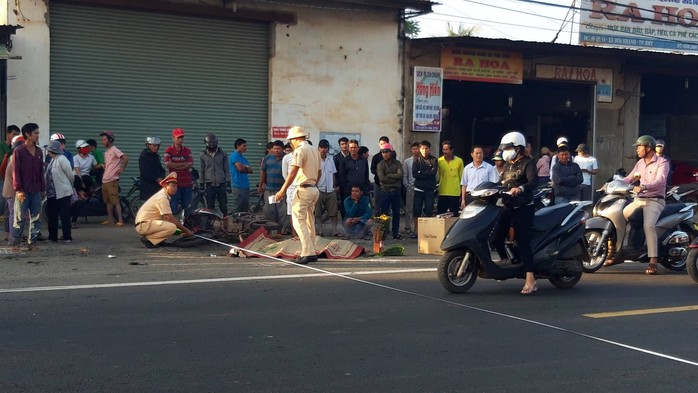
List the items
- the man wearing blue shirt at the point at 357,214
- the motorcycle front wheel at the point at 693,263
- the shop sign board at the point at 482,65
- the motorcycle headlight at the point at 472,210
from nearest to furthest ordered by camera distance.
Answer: the motorcycle headlight at the point at 472,210 < the motorcycle front wheel at the point at 693,263 < the man wearing blue shirt at the point at 357,214 < the shop sign board at the point at 482,65

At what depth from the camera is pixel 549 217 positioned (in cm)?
984

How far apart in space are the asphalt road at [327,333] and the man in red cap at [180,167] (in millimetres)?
4359

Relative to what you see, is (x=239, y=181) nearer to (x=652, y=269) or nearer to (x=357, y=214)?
(x=357, y=214)

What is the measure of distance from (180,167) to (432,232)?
481 centimetres

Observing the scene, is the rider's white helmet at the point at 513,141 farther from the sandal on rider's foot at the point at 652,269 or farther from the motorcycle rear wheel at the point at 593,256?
the sandal on rider's foot at the point at 652,269

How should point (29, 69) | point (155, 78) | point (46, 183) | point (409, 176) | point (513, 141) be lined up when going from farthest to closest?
point (155, 78) < point (29, 69) < point (409, 176) < point (46, 183) < point (513, 141)

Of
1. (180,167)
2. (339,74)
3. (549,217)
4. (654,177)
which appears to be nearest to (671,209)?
(654,177)

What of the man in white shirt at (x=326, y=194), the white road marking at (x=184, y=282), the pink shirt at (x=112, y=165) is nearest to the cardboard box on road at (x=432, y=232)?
the white road marking at (x=184, y=282)

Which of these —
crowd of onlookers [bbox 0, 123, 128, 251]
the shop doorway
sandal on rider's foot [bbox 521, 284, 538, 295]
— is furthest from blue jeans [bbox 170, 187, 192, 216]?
the shop doorway

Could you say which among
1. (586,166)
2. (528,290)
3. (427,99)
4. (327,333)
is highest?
(427,99)

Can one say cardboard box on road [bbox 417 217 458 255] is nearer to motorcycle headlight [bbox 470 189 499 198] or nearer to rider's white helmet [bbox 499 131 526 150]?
rider's white helmet [bbox 499 131 526 150]

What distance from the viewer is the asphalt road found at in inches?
239

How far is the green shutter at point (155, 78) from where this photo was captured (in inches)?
675

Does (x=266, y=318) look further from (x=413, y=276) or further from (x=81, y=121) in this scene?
(x=81, y=121)
